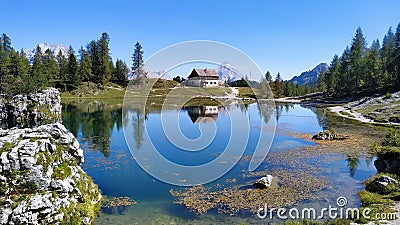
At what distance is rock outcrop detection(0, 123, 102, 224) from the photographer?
12516 mm

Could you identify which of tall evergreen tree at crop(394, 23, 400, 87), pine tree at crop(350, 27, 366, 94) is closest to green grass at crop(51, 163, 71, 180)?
tall evergreen tree at crop(394, 23, 400, 87)

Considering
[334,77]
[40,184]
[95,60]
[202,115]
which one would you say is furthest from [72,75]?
[40,184]

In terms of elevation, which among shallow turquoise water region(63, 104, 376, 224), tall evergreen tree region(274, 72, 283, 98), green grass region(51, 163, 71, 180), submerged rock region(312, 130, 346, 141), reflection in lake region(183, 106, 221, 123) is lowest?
shallow turquoise water region(63, 104, 376, 224)

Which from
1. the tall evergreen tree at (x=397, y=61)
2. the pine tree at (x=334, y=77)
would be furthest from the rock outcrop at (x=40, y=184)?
the pine tree at (x=334, y=77)

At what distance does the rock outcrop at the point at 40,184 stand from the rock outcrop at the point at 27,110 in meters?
35.2

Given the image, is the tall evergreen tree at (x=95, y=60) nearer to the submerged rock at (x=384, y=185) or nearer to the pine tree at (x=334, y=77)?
the pine tree at (x=334, y=77)

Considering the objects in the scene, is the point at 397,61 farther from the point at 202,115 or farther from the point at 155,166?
the point at 155,166

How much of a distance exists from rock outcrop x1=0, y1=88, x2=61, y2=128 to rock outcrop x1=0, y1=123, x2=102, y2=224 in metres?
35.2

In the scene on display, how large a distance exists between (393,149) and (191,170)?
1574 centimetres

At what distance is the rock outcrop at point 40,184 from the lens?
12.5 metres

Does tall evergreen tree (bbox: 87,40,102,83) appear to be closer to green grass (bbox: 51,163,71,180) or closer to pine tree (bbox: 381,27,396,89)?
pine tree (bbox: 381,27,396,89)

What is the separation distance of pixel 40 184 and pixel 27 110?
43943 mm

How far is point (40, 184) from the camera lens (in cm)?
1357

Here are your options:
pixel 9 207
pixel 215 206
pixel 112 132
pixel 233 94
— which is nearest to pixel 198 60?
pixel 215 206
